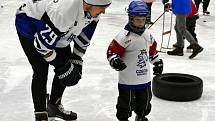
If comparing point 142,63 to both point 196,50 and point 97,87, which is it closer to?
point 97,87

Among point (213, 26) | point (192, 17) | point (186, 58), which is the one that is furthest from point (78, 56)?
point (213, 26)

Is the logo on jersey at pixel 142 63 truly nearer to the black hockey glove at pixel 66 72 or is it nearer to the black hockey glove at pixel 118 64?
the black hockey glove at pixel 118 64

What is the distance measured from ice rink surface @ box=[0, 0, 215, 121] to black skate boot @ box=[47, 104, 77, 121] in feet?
0.47

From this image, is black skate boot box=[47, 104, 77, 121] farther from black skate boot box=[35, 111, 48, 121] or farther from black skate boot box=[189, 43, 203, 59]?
black skate boot box=[189, 43, 203, 59]

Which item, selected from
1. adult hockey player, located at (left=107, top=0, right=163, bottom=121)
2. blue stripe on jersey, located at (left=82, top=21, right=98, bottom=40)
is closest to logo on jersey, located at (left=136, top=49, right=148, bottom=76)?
adult hockey player, located at (left=107, top=0, right=163, bottom=121)

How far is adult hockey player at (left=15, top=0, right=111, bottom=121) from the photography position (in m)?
2.39

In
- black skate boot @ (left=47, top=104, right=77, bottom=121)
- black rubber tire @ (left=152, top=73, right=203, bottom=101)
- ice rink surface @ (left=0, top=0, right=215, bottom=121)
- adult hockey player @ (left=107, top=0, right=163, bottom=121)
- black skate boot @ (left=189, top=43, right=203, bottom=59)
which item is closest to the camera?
adult hockey player @ (left=107, top=0, right=163, bottom=121)

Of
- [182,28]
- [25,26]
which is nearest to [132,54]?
[25,26]

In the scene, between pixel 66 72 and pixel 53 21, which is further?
pixel 66 72

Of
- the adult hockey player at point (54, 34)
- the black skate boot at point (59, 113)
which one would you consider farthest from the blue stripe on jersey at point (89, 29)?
the black skate boot at point (59, 113)

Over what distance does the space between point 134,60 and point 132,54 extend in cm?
4

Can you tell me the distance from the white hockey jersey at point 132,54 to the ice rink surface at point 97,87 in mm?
617

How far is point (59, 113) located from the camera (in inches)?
124

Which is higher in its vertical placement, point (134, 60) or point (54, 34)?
point (54, 34)
